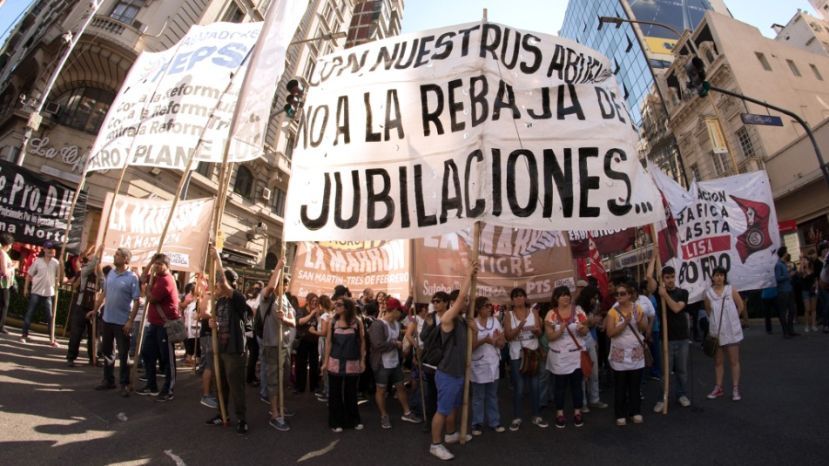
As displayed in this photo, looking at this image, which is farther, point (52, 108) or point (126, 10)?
point (126, 10)

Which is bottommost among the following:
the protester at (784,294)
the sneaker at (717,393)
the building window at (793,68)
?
the sneaker at (717,393)

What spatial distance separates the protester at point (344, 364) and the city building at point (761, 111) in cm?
2228

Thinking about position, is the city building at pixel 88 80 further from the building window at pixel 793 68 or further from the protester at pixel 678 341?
the building window at pixel 793 68

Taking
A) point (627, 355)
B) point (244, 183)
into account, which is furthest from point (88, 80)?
point (627, 355)

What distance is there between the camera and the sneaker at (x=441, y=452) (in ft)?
13.8

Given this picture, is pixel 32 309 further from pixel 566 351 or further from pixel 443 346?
pixel 566 351

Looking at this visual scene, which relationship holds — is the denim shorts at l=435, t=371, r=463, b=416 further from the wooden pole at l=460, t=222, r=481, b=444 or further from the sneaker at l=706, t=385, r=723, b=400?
the sneaker at l=706, t=385, r=723, b=400

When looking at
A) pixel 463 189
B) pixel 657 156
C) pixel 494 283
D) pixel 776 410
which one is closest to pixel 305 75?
pixel 494 283

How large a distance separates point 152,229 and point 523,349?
7.50m

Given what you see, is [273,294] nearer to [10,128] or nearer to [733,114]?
[10,128]

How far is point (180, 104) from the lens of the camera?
6.84 metres

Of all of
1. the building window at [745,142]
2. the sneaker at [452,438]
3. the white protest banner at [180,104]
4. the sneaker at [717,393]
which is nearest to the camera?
the sneaker at [452,438]

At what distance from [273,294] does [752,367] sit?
853 cm

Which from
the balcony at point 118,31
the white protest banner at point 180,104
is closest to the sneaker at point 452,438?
the white protest banner at point 180,104
